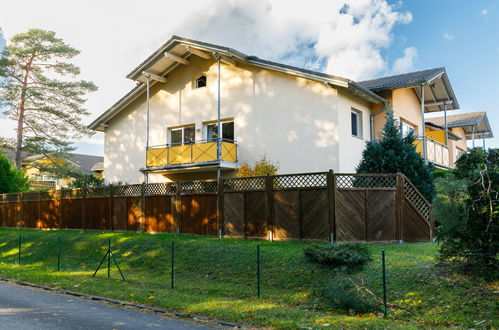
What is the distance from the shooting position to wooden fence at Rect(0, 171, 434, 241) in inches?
535

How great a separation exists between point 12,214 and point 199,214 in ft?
50.6

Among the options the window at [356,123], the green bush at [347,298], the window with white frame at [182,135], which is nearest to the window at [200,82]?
the window with white frame at [182,135]

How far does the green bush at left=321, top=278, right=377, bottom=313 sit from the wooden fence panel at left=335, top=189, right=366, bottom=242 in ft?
14.3

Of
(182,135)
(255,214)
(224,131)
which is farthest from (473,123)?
(255,214)

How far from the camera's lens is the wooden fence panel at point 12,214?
26.2m

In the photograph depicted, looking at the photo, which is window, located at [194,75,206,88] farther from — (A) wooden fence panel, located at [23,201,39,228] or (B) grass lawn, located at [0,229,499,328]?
(A) wooden fence panel, located at [23,201,39,228]

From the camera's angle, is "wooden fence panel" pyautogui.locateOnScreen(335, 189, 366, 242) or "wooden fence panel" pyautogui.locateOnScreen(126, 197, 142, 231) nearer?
"wooden fence panel" pyautogui.locateOnScreen(335, 189, 366, 242)

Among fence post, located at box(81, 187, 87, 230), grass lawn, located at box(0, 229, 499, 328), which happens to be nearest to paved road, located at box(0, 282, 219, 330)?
grass lawn, located at box(0, 229, 499, 328)

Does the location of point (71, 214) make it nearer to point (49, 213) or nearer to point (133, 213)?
point (49, 213)

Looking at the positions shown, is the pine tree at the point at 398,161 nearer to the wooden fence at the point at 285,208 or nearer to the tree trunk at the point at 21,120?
the wooden fence at the point at 285,208

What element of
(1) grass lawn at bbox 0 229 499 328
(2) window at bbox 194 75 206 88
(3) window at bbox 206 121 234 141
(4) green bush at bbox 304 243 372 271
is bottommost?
(1) grass lawn at bbox 0 229 499 328

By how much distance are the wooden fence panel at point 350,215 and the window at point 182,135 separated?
11.4 m

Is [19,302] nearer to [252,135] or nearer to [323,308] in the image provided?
[323,308]

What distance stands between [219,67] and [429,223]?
37.5 feet
